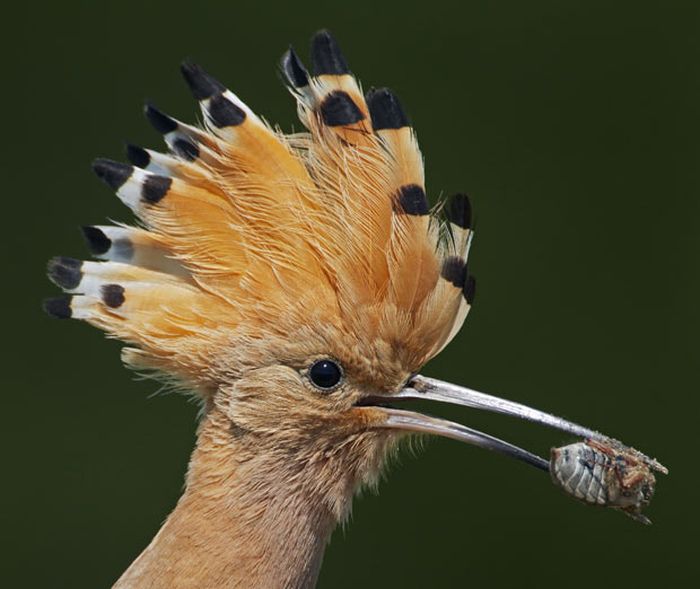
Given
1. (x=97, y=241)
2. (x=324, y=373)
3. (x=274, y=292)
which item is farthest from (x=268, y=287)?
(x=97, y=241)

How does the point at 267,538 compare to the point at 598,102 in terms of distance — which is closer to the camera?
the point at 267,538

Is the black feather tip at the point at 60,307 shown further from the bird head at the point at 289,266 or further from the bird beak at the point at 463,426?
the bird beak at the point at 463,426

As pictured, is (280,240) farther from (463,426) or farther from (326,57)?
(463,426)

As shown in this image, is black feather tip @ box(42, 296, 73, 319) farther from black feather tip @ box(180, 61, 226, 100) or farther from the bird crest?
black feather tip @ box(180, 61, 226, 100)

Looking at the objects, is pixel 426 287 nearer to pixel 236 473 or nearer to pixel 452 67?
pixel 236 473

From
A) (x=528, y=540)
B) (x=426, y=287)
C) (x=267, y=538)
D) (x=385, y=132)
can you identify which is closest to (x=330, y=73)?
(x=385, y=132)

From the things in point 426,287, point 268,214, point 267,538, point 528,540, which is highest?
point 268,214

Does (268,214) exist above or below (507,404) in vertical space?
above

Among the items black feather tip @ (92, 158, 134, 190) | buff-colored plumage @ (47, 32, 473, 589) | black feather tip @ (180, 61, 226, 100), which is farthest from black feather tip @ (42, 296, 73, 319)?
black feather tip @ (180, 61, 226, 100)
